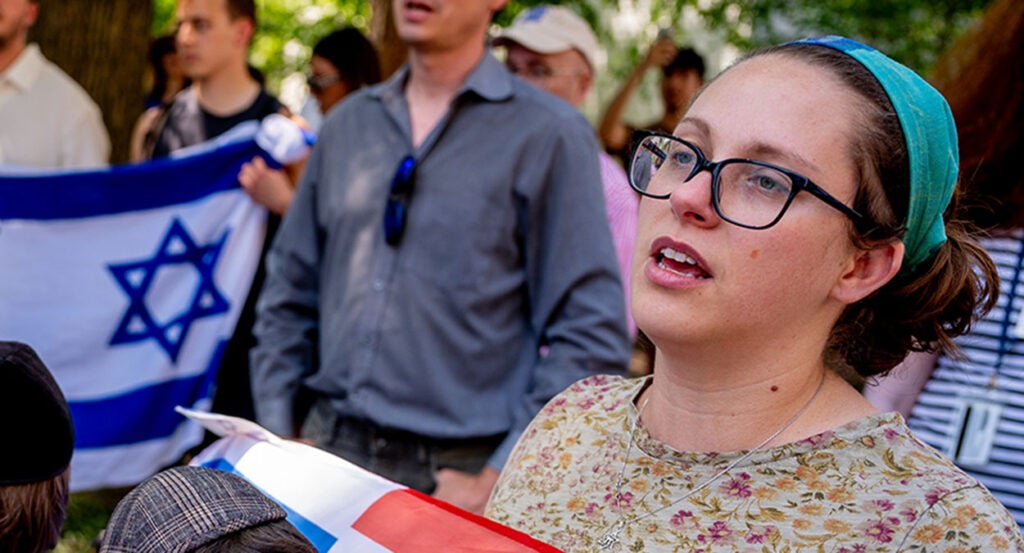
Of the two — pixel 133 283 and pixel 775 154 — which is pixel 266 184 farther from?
pixel 775 154

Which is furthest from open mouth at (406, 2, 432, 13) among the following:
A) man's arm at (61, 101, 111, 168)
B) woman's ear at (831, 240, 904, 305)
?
man's arm at (61, 101, 111, 168)

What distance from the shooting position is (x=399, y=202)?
312cm

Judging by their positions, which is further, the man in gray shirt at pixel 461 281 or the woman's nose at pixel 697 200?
the man in gray shirt at pixel 461 281

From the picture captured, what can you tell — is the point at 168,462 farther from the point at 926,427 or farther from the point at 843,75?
the point at 843,75

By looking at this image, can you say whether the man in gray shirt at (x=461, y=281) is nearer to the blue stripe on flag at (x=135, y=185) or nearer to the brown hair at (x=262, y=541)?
the blue stripe on flag at (x=135, y=185)

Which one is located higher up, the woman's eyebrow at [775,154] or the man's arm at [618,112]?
the woman's eyebrow at [775,154]

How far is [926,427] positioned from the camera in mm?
2805

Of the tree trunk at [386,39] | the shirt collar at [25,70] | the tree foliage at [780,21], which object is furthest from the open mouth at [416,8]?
the tree foliage at [780,21]

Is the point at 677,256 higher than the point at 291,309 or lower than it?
higher

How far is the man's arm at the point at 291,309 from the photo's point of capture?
338cm

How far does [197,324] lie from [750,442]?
3.32m

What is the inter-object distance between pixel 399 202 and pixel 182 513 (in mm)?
1912

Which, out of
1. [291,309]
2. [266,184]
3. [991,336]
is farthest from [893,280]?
[266,184]

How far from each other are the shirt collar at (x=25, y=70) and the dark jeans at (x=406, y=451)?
271 cm
